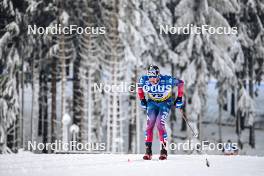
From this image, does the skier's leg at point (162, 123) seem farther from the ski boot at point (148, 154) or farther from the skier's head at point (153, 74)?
the skier's head at point (153, 74)

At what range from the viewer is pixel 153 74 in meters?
9.77

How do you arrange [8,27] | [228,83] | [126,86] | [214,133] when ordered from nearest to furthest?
[8,27] → [126,86] → [228,83] → [214,133]

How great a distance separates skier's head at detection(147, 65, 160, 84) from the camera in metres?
9.77

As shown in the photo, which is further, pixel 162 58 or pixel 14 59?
pixel 162 58

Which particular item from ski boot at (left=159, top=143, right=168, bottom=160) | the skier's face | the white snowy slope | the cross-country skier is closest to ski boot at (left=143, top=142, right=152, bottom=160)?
the cross-country skier

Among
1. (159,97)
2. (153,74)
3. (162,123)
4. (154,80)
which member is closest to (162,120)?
(162,123)

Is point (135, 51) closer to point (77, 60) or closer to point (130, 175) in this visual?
point (77, 60)

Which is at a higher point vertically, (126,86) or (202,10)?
(202,10)

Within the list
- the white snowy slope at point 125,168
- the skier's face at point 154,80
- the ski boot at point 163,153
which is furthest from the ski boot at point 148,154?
the skier's face at point 154,80

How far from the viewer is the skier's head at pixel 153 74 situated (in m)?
9.77

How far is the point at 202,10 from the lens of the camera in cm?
2528

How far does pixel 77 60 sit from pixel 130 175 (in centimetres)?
2015

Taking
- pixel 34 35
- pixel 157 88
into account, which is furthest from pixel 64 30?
pixel 157 88

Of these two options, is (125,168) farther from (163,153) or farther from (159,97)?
(159,97)
